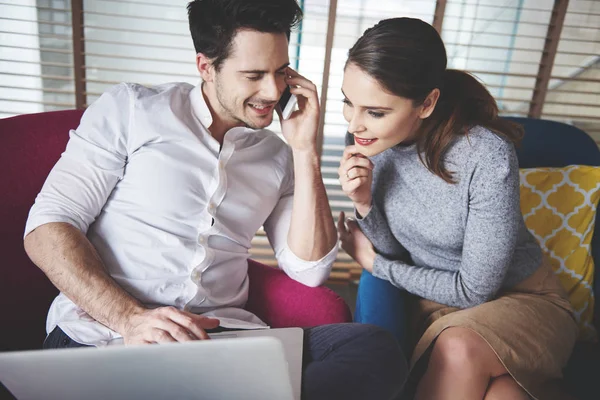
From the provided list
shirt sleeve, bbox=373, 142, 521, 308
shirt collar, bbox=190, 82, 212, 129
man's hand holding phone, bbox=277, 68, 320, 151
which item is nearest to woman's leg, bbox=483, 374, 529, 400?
shirt sleeve, bbox=373, 142, 521, 308

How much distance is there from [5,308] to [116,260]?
0.97ft

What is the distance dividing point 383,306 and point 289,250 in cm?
31

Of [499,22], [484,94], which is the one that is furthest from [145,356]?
[499,22]

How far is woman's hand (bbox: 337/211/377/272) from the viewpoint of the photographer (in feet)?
4.81

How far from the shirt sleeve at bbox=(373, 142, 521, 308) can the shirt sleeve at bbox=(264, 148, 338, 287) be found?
35cm

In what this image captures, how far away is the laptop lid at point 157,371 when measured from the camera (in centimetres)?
67

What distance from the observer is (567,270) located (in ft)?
5.29

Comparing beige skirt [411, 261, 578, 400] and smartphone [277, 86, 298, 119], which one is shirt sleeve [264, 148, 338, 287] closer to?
smartphone [277, 86, 298, 119]

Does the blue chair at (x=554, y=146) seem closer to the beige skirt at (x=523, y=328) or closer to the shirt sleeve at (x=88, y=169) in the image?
the beige skirt at (x=523, y=328)

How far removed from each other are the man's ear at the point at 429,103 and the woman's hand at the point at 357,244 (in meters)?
0.42

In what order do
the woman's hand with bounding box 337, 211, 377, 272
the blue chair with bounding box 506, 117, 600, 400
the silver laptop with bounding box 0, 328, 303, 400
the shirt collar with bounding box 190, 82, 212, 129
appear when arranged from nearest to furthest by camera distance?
the silver laptop with bounding box 0, 328, 303, 400, the shirt collar with bounding box 190, 82, 212, 129, the woman's hand with bounding box 337, 211, 377, 272, the blue chair with bounding box 506, 117, 600, 400

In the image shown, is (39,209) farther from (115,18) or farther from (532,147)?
(532,147)

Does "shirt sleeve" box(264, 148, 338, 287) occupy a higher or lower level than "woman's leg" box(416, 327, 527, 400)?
higher

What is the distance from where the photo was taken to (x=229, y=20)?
1279mm
